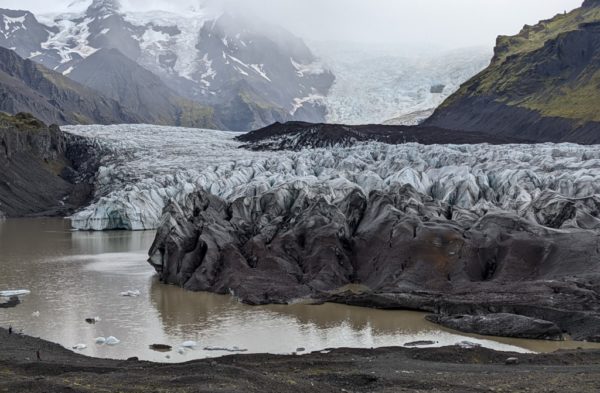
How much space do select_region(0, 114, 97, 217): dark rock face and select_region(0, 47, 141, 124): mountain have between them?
1841 inches

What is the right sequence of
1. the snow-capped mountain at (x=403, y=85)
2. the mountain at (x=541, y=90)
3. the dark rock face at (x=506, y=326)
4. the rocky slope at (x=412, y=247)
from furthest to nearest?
1. the snow-capped mountain at (x=403, y=85)
2. the mountain at (x=541, y=90)
3. the rocky slope at (x=412, y=247)
4. the dark rock face at (x=506, y=326)

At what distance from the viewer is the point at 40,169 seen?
234 ft

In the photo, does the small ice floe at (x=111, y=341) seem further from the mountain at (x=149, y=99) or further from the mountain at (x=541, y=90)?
the mountain at (x=149, y=99)

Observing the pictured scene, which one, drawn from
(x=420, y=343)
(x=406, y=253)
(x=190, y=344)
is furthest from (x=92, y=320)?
(x=406, y=253)

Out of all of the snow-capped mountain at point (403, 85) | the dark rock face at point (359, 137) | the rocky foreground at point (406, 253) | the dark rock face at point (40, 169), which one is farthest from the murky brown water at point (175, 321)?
the snow-capped mountain at point (403, 85)

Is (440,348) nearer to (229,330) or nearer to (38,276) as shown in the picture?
(229,330)

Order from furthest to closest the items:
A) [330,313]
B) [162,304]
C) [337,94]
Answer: [337,94] → [162,304] → [330,313]

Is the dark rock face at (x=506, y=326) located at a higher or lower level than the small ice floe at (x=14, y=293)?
lower

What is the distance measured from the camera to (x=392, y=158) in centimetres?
5509

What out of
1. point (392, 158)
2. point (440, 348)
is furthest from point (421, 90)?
point (440, 348)

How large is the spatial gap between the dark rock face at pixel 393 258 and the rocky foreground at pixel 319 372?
4.23 m

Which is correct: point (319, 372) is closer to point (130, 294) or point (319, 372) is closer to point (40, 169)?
point (130, 294)

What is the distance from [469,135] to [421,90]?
7199 centimetres

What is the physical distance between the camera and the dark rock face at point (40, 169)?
2499 inches
